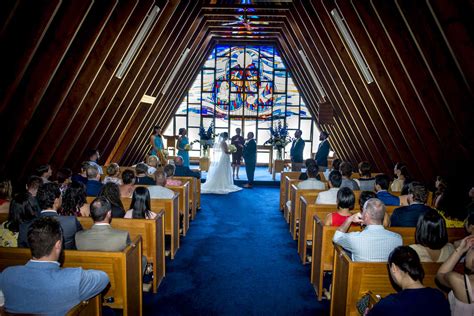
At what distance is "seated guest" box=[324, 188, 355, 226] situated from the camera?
148 inches

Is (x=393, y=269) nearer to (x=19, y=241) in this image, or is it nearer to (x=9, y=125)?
(x=19, y=241)

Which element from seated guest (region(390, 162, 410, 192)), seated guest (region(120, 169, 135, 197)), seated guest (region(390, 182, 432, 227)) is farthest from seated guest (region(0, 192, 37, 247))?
seated guest (region(390, 162, 410, 192))

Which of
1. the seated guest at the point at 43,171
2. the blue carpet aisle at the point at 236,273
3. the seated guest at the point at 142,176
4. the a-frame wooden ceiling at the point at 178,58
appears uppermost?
the a-frame wooden ceiling at the point at 178,58

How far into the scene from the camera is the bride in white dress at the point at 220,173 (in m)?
9.40

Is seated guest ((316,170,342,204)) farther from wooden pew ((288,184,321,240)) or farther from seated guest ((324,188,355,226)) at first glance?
seated guest ((324,188,355,226))

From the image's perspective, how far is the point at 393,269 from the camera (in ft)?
7.22

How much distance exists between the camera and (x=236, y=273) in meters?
4.49

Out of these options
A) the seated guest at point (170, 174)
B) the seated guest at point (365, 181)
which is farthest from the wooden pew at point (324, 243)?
the seated guest at point (170, 174)

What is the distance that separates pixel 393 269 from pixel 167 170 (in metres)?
4.44

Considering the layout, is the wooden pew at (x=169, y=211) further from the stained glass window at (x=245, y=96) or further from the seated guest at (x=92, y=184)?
the stained glass window at (x=245, y=96)

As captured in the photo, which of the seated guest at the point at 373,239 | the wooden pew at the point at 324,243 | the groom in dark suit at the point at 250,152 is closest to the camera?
the seated guest at the point at 373,239

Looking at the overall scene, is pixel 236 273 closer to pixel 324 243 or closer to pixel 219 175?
pixel 324 243

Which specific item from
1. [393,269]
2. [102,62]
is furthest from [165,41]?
[393,269]

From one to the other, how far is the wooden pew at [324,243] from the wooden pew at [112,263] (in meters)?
1.84
